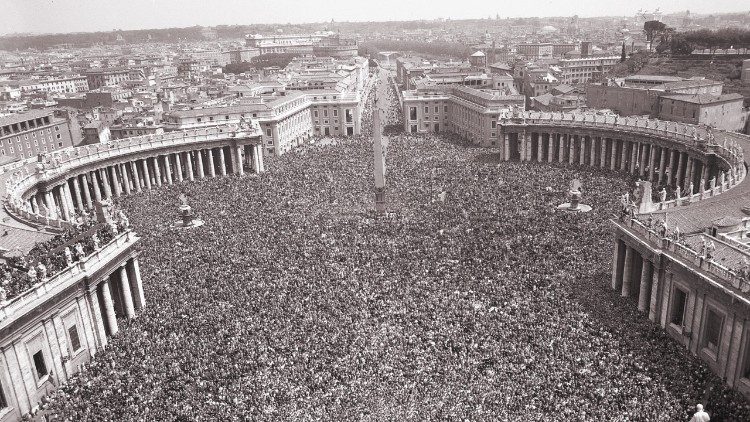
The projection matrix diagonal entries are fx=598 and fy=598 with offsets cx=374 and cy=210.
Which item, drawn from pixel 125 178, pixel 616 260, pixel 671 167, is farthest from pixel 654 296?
pixel 125 178

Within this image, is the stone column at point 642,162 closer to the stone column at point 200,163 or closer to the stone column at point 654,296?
the stone column at point 654,296

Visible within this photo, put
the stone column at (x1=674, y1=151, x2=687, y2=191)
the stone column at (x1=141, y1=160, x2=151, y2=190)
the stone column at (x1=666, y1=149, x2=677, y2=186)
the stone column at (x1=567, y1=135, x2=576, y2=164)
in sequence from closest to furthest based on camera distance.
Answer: the stone column at (x1=674, y1=151, x2=687, y2=191) < the stone column at (x1=666, y1=149, x2=677, y2=186) < the stone column at (x1=141, y1=160, x2=151, y2=190) < the stone column at (x1=567, y1=135, x2=576, y2=164)

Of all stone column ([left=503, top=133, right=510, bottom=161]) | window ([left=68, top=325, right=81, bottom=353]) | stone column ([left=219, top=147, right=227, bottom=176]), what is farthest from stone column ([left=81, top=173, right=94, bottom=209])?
stone column ([left=503, top=133, right=510, bottom=161])

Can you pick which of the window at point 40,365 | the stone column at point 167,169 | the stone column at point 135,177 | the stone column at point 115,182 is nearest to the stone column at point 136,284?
the window at point 40,365

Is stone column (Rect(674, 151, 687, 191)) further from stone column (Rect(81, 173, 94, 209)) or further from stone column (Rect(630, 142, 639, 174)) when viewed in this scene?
stone column (Rect(81, 173, 94, 209))

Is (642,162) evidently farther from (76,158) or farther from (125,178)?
(76,158)

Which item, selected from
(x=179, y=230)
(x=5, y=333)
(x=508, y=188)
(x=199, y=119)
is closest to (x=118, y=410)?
(x=5, y=333)

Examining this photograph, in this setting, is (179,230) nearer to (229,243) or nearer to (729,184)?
(229,243)

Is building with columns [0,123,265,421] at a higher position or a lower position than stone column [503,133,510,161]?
higher
